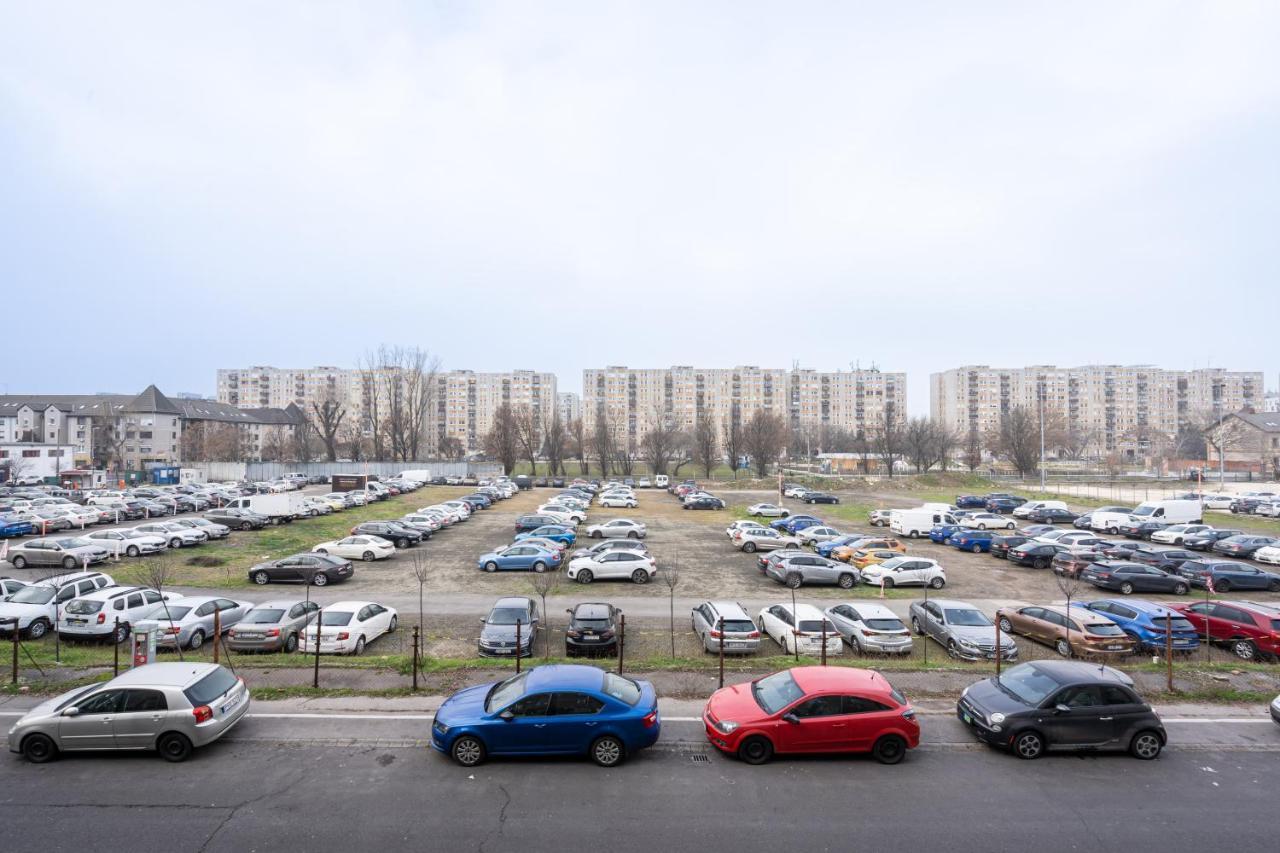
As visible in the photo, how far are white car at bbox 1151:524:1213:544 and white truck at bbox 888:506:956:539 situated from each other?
10370mm

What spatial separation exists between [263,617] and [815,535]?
26.1 m

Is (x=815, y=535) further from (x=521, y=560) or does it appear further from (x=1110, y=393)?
(x=1110, y=393)

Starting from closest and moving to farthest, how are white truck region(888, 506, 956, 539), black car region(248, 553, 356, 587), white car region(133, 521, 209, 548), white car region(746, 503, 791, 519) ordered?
black car region(248, 553, 356, 587)
white car region(133, 521, 209, 548)
white truck region(888, 506, 956, 539)
white car region(746, 503, 791, 519)

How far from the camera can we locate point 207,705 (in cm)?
964

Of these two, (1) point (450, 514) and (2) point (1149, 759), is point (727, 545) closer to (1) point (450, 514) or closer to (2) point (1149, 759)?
(1) point (450, 514)

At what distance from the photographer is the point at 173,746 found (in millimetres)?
9523

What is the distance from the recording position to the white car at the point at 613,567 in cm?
2570

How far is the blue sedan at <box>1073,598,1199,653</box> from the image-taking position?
17.1m

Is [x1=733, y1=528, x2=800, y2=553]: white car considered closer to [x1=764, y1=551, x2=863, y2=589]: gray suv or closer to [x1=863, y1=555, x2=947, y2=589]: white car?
[x1=764, y1=551, x2=863, y2=589]: gray suv

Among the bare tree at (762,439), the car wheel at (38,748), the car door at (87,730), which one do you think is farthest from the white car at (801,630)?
the bare tree at (762,439)

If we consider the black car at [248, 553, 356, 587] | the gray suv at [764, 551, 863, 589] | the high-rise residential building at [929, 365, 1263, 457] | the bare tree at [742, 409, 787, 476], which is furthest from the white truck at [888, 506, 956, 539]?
the high-rise residential building at [929, 365, 1263, 457]

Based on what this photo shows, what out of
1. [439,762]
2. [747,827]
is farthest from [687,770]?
[439,762]

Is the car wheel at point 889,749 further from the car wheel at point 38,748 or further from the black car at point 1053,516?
the black car at point 1053,516

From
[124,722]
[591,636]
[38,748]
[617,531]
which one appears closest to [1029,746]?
[591,636]
